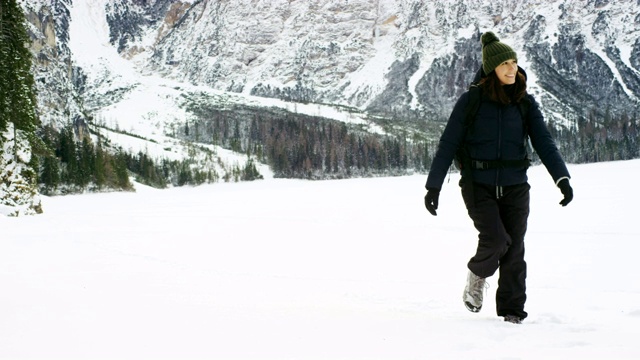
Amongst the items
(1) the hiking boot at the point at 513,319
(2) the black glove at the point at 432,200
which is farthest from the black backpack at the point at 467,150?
(1) the hiking boot at the point at 513,319

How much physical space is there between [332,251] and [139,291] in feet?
22.7

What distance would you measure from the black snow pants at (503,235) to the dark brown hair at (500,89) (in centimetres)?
91

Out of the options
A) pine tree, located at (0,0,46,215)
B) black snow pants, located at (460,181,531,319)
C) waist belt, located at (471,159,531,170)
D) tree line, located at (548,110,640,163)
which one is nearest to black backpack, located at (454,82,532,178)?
waist belt, located at (471,159,531,170)

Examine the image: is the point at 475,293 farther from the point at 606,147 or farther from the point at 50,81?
the point at 606,147

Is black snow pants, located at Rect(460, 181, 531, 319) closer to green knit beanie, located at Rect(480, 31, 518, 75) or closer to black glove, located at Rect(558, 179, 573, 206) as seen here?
black glove, located at Rect(558, 179, 573, 206)

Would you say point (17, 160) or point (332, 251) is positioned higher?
point (17, 160)

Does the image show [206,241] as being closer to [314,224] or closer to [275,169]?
[314,224]

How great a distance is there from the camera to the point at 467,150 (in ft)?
19.1

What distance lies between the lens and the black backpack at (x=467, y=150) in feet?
18.6

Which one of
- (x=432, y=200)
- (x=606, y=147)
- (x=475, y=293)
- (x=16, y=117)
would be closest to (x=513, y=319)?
(x=475, y=293)

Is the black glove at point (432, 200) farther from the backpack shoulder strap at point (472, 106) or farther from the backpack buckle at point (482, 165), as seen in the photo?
the backpack shoulder strap at point (472, 106)

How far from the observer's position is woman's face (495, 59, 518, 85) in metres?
5.70

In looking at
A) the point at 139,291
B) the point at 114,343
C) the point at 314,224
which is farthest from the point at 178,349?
the point at 314,224

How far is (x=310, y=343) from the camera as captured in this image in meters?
4.53
